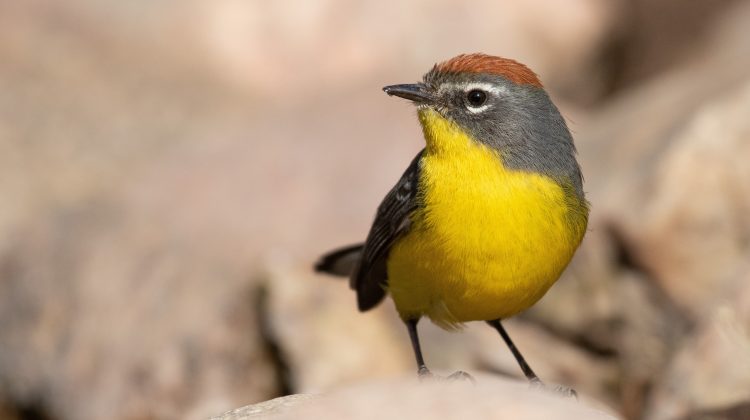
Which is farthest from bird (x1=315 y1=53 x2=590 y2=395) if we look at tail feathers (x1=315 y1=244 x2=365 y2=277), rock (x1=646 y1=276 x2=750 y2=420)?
rock (x1=646 y1=276 x2=750 y2=420)

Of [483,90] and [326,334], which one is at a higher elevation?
[483,90]

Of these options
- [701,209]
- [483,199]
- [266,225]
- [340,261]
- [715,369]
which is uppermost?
[483,199]

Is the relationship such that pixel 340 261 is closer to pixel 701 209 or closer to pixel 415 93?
pixel 415 93

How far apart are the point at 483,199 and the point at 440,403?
4.74 ft

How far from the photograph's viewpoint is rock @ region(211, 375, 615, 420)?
508 cm

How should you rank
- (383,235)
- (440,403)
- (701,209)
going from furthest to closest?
(701,209) → (383,235) → (440,403)

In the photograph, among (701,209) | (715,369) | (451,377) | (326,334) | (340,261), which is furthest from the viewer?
(701,209)

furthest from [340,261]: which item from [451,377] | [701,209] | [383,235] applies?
[701,209]

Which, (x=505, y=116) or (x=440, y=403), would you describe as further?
(x=505, y=116)

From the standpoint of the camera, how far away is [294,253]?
396 inches

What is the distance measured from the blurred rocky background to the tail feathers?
1.17m

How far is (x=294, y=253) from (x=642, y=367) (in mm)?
2805

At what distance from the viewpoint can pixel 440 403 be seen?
5.16 meters

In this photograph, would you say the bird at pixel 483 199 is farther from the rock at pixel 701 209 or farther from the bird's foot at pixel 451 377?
the rock at pixel 701 209
